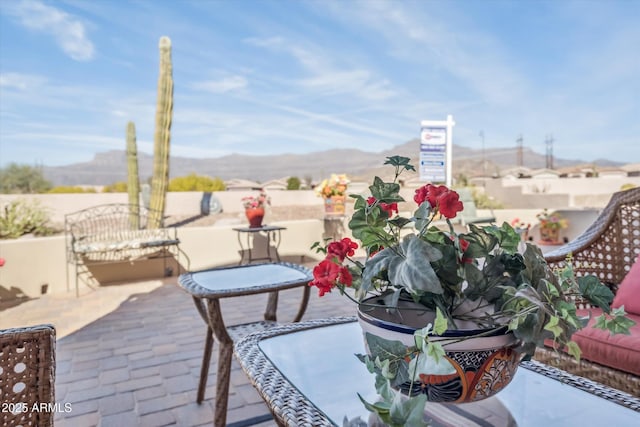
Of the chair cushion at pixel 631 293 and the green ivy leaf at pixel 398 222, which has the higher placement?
the green ivy leaf at pixel 398 222

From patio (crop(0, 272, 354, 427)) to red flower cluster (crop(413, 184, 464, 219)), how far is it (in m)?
1.40

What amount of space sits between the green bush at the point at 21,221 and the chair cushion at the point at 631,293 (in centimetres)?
545

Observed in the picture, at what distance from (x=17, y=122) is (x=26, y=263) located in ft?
92.2

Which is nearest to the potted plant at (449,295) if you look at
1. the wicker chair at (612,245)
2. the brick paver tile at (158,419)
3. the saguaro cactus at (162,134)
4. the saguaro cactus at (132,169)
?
the wicker chair at (612,245)

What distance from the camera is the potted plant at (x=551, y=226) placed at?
253 inches

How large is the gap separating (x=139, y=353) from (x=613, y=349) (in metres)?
2.35

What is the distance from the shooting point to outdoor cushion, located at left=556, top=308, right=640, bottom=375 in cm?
119

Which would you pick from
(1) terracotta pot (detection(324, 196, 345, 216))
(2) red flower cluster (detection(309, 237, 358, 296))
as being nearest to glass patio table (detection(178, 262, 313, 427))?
(2) red flower cluster (detection(309, 237, 358, 296))

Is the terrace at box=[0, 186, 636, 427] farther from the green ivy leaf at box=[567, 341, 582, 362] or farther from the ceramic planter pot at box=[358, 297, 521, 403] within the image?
the green ivy leaf at box=[567, 341, 582, 362]

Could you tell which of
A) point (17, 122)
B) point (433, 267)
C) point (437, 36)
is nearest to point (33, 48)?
point (17, 122)

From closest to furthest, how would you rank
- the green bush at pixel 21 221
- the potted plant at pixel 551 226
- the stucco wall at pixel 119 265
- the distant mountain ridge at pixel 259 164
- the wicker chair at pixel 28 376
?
the wicker chair at pixel 28 376 → the stucco wall at pixel 119 265 → the green bush at pixel 21 221 → the potted plant at pixel 551 226 → the distant mountain ridge at pixel 259 164

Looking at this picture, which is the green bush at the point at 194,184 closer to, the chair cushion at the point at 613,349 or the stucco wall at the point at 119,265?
the stucco wall at the point at 119,265

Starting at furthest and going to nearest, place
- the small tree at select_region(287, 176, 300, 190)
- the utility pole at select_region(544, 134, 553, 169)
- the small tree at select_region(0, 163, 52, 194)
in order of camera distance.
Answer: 1. the utility pole at select_region(544, 134, 553, 169)
2. the small tree at select_region(0, 163, 52, 194)
3. the small tree at select_region(287, 176, 300, 190)

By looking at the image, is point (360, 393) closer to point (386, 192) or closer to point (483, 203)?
point (386, 192)
